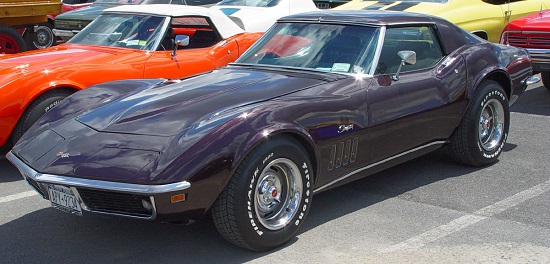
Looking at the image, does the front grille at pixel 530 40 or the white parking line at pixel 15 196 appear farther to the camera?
the front grille at pixel 530 40

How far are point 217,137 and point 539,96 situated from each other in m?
6.66

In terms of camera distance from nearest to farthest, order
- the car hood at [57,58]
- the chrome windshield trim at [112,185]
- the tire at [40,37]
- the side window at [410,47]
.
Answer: the chrome windshield trim at [112,185], the side window at [410,47], the car hood at [57,58], the tire at [40,37]

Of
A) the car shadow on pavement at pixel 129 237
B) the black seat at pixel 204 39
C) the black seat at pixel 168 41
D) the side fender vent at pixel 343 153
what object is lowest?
the car shadow on pavement at pixel 129 237

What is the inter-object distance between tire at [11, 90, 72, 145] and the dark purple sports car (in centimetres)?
100

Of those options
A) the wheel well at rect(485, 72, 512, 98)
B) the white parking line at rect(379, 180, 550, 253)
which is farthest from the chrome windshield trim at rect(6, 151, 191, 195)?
the wheel well at rect(485, 72, 512, 98)

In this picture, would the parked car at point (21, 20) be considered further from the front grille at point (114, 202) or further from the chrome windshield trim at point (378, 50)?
the front grille at point (114, 202)

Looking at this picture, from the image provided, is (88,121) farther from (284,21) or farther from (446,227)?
(446,227)

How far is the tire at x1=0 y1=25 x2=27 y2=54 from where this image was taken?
1232 cm

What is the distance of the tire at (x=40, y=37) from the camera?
548 inches

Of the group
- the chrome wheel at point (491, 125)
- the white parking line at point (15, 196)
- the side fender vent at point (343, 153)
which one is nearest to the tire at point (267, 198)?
the side fender vent at point (343, 153)

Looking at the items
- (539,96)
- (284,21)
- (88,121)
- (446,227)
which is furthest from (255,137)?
(539,96)

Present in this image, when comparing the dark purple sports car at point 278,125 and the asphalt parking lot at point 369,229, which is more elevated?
the dark purple sports car at point 278,125

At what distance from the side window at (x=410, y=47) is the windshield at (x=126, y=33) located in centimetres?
291

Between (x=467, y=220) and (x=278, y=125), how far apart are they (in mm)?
1551
